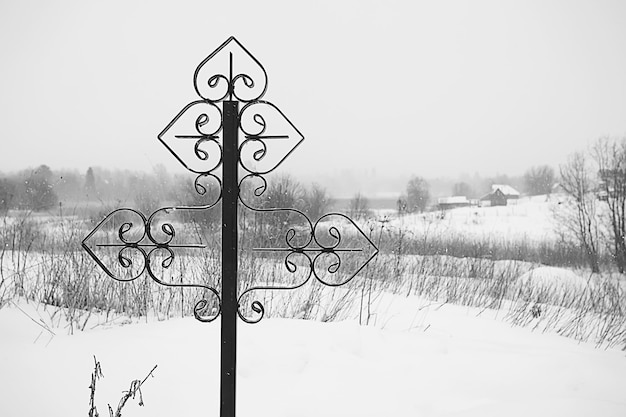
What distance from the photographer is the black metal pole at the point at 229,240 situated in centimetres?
119

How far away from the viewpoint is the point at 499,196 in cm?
2620

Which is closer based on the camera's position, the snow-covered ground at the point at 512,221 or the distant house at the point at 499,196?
the snow-covered ground at the point at 512,221

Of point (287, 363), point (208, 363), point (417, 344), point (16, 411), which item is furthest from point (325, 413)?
point (16, 411)

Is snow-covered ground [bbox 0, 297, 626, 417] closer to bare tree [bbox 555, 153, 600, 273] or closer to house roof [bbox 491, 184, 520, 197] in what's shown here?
bare tree [bbox 555, 153, 600, 273]

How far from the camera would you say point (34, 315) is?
3.01m

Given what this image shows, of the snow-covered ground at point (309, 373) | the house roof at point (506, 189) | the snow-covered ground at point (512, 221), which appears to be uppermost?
the house roof at point (506, 189)

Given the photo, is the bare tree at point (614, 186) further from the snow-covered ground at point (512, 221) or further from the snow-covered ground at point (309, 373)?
the snow-covered ground at point (309, 373)

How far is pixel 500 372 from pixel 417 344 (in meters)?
0.43

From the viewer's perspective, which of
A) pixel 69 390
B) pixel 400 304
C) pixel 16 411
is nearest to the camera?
pixel 16 411

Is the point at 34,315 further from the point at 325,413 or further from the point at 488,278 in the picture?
the point at 488,278

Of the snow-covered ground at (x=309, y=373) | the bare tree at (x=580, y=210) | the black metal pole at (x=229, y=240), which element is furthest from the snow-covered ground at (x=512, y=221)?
the black metal pole at (x=229, y=240)

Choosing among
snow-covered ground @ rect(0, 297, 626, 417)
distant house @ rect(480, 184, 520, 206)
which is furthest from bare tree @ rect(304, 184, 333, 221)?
distant house @ rect(480, 184, 520, 206)

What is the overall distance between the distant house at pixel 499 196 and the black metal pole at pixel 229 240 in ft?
85.2

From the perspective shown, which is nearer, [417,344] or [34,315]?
[417,344]
